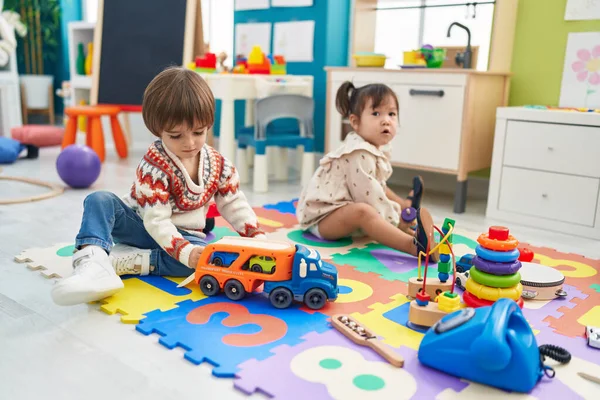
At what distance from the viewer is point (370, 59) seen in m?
2.76

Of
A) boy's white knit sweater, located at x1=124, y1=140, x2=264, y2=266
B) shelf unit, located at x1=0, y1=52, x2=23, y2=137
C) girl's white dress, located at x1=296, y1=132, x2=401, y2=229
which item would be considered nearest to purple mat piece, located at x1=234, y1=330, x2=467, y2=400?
boy's white knit sweater, located at x1=124, y1=140, x2=264, y2=266

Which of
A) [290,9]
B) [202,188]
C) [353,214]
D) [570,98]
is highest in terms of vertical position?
[290,9]

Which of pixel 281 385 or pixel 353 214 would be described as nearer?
pixel 281 385

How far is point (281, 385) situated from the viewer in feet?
3.25

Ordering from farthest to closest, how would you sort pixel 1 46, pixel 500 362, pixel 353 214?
pixel 1 46 → pixel 353 214 → pixel 500 362

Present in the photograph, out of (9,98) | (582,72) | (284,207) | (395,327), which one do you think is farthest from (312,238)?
(9,98)

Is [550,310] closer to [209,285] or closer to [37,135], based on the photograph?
[209,285]

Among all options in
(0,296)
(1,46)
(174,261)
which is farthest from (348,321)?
(1,46)

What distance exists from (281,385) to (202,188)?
2.18ft

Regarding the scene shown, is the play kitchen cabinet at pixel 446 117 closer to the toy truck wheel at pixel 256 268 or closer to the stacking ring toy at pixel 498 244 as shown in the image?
the stacking ring toy at pixel 498 244

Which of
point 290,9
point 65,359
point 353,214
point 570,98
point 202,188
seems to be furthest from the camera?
point 290,9

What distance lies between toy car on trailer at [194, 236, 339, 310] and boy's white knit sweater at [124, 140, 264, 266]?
0.09 metres

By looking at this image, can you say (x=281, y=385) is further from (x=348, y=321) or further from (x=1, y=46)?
(x=1, y=46)

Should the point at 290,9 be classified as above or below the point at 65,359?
above
